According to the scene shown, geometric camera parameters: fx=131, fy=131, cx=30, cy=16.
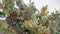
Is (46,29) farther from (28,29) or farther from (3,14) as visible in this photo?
(3,14)

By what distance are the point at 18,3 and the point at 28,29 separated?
167mm

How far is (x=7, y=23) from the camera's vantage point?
0.71 m

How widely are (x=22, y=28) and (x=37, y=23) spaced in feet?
0.29

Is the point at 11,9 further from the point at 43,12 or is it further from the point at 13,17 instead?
the point at 43,12

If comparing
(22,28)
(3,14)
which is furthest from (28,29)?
(3,14)

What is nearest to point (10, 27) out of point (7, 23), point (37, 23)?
point (7, 23)

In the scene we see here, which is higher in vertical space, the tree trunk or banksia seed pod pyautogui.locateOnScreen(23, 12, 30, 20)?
banksia seed pod pyautogui.locateOnScreen(23, 12, 30, 20)

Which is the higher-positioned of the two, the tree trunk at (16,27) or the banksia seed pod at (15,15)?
the banksia seed pod at (15,15)

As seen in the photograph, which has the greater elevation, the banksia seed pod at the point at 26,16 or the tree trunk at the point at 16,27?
the banksia seed pod at the point at 26,16

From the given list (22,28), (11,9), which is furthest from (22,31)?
(11,9)

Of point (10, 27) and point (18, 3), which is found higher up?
point (18, 3)

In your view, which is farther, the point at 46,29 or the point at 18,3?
the point at 18,3

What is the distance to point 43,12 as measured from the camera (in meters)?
0.71

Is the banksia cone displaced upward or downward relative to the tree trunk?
upward
